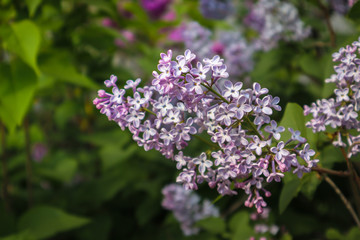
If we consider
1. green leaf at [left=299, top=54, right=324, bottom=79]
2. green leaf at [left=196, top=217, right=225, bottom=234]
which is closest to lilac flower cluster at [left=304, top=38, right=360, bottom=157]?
green leaf at [left=196, top=217, right=225, bottom=234]

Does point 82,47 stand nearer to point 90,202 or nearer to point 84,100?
point 84,100

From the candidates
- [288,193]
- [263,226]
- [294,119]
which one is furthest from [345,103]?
[263,226]

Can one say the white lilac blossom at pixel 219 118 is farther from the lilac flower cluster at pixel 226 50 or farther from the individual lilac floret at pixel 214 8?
the individual lilac floret at pixel 214 8

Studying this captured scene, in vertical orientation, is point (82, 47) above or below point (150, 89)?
above

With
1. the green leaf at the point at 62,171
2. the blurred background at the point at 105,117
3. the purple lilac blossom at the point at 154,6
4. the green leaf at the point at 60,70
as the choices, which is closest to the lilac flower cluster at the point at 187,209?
the blurred background at the point at 105,117

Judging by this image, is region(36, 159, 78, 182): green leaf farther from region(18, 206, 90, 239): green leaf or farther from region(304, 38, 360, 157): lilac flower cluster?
region(304, 38, 360, 157): lilac flower cluster

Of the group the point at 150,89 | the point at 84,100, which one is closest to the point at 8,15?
the point at 84,100
